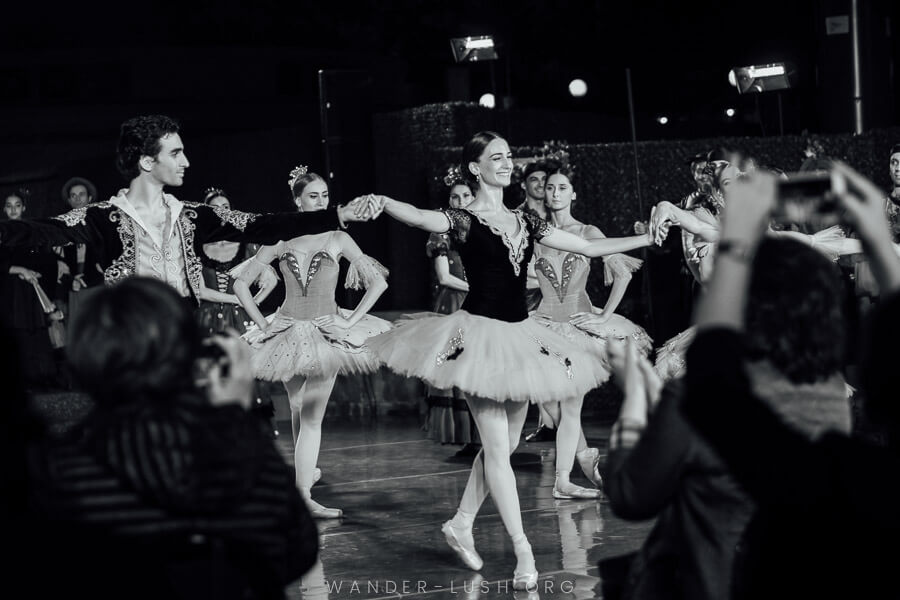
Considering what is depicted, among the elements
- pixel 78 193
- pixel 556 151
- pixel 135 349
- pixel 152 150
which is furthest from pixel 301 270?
pixel 135 349

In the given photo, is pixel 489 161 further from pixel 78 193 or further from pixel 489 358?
pixel 78 193

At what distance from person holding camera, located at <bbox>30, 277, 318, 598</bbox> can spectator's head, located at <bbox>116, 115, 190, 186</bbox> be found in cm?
291

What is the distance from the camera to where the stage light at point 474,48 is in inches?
444

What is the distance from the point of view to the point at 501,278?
5141mm

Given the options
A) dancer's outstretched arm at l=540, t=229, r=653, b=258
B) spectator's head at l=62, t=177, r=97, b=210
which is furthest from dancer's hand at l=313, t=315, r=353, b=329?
spectator's head at l=62, t=177, r=97, b=210

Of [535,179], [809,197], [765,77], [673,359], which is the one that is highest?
[765,77]

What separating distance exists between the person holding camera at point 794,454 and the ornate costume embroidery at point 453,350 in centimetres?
284

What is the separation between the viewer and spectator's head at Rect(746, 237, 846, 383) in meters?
2.35

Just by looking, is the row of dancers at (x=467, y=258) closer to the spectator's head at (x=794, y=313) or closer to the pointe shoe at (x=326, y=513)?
the pointe shoe at (x=326, y=513)

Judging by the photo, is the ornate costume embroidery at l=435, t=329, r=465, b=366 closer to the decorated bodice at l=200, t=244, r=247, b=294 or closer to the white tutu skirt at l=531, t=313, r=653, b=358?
the white tutu skirt at l=531, t=313, r=653, b=358

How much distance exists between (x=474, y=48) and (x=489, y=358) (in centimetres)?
685

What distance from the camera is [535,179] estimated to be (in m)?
8.06

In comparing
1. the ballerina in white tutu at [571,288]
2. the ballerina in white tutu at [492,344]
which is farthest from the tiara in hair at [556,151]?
the ballerina in white tutu at [492,344]

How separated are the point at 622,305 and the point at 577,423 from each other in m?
3.67
